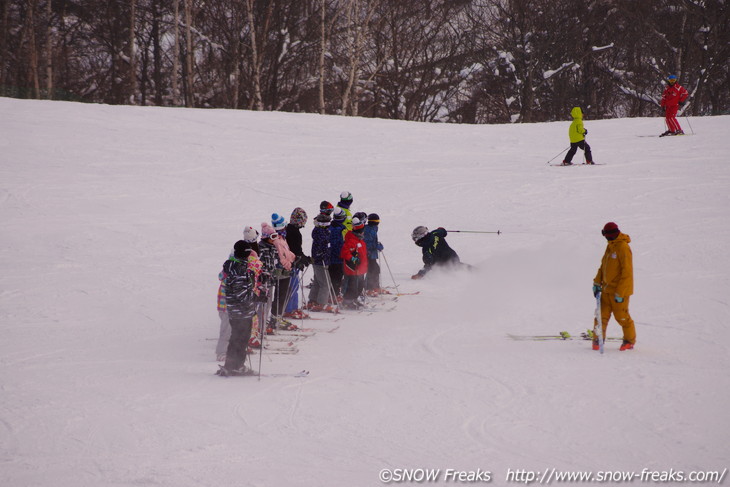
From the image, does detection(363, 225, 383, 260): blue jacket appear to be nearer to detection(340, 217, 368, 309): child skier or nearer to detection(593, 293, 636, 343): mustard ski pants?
detection(340, 217, 368, 309): child skier

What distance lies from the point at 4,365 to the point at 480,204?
441 inches

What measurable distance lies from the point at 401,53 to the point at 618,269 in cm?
3255

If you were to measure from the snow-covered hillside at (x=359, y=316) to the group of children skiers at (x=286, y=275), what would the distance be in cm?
48

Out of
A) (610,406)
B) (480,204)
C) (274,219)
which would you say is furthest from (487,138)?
(610,406)

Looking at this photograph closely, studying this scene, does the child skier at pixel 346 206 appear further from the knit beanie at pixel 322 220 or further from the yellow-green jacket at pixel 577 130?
the yellow-green jacket at pixel 577 130

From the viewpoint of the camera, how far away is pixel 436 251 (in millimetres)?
12211

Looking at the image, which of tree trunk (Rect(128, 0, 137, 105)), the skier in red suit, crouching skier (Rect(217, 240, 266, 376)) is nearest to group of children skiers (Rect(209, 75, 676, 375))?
crouching skier (Rect(217, 240, 266, 376))

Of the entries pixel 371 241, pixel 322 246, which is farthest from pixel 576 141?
pixel 322 246

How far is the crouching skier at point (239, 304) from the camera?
287 inches

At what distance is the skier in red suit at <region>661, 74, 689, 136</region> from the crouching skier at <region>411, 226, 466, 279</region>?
1118cm

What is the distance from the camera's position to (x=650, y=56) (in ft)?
120

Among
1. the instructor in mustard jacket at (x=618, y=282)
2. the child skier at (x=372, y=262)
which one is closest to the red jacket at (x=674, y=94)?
the child skier at (x=372, y=262)

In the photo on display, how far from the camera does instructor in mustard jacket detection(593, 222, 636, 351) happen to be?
764cm

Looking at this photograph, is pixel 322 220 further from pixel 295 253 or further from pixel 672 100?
pixel 672 100
